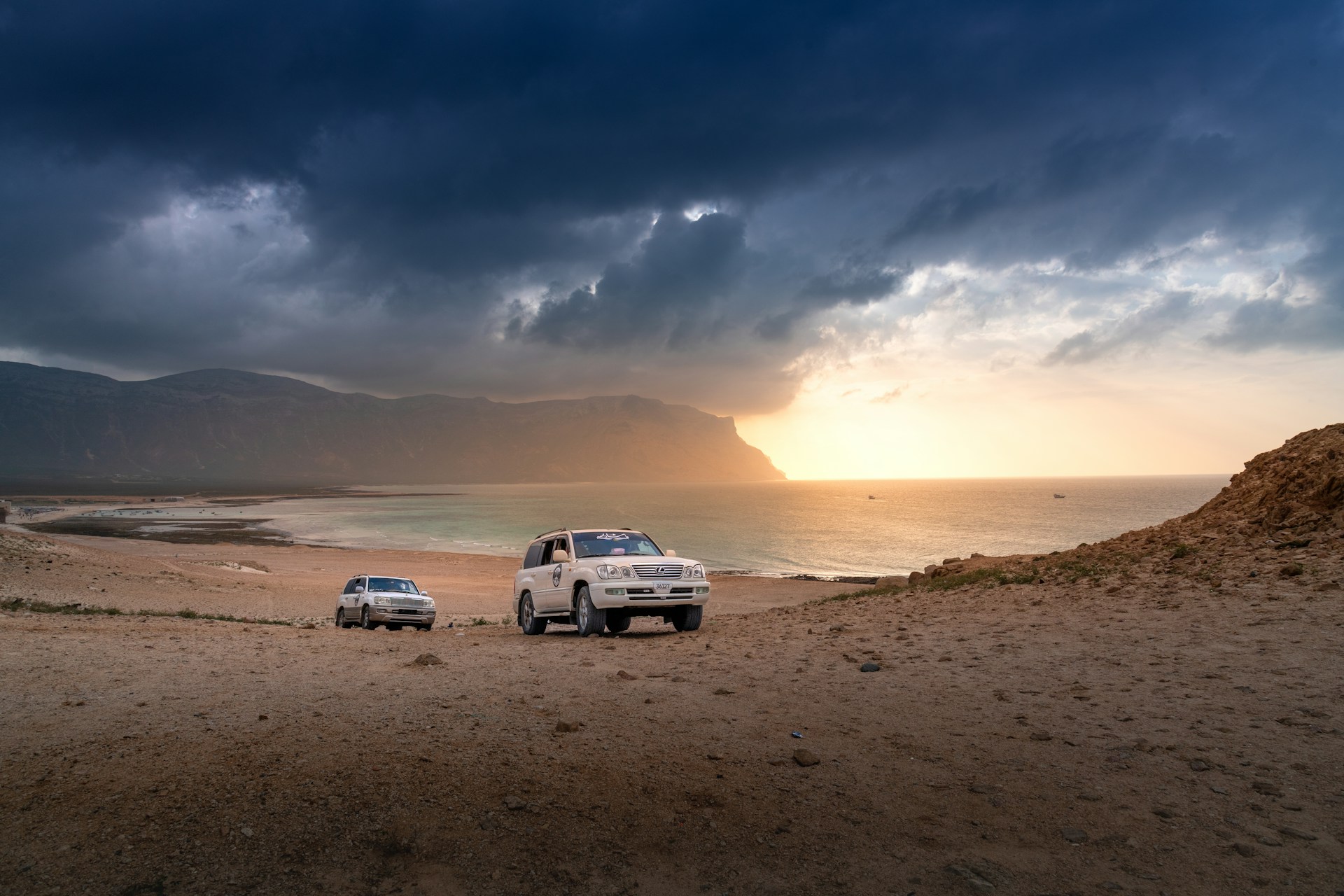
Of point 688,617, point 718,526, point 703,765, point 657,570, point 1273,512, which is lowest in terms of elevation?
point 718,526

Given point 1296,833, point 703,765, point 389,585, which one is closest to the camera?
point 1296,833

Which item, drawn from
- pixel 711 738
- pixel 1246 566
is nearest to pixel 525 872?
pixel 711 738

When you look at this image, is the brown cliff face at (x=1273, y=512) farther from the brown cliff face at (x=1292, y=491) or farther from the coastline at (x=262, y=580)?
the coastline at (x=262, y=580)

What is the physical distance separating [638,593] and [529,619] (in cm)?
333

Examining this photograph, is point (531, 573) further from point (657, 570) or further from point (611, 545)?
Answer: point (657, 570)

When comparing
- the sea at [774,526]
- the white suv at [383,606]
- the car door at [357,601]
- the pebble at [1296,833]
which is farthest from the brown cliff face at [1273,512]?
the sea at [774,526]

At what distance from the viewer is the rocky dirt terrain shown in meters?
3.98

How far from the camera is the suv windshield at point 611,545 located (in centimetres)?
1364

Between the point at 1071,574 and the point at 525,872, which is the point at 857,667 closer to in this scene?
the point at 525,872

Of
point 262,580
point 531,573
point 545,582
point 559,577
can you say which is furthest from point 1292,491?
point 262,580

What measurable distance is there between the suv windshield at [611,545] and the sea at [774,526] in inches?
1357

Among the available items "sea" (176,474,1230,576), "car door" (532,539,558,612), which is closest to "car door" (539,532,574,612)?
"car door" (532,539,558,612)

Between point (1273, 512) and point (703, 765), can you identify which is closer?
point (703, 765)

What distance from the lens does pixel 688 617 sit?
545 inches
